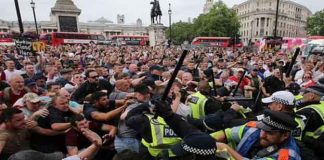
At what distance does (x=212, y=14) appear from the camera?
69.4 metres

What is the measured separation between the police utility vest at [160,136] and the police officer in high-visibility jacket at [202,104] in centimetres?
120

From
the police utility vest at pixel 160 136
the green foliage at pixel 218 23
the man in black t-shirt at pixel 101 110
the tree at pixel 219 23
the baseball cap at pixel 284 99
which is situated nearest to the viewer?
the police utility vest at pixel 160 136

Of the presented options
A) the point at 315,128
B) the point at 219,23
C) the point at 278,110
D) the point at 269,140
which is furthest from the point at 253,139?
the point at 219,23

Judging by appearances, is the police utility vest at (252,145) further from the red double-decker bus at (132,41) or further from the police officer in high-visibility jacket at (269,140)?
the red double-decker bus at (132,41)

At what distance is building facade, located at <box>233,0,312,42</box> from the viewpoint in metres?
102

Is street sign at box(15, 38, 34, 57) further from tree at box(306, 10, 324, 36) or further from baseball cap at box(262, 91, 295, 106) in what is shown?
tree at box(306, 10, 324, 36)

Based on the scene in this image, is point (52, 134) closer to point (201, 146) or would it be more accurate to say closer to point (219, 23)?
point (201, 146)

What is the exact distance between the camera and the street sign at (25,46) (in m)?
10.4

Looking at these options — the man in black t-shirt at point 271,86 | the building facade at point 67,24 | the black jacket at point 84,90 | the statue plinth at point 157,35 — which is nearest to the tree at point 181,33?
the building facade at point 67,24

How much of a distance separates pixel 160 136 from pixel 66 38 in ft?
144

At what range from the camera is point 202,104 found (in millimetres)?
4016

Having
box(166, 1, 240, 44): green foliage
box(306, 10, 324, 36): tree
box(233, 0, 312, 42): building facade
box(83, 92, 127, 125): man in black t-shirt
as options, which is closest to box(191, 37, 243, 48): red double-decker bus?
box(166, 1, 240, 44): green foliage

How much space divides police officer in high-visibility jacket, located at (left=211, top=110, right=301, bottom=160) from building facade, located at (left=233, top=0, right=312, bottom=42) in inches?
4068

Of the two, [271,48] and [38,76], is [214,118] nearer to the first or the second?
[38,76]
